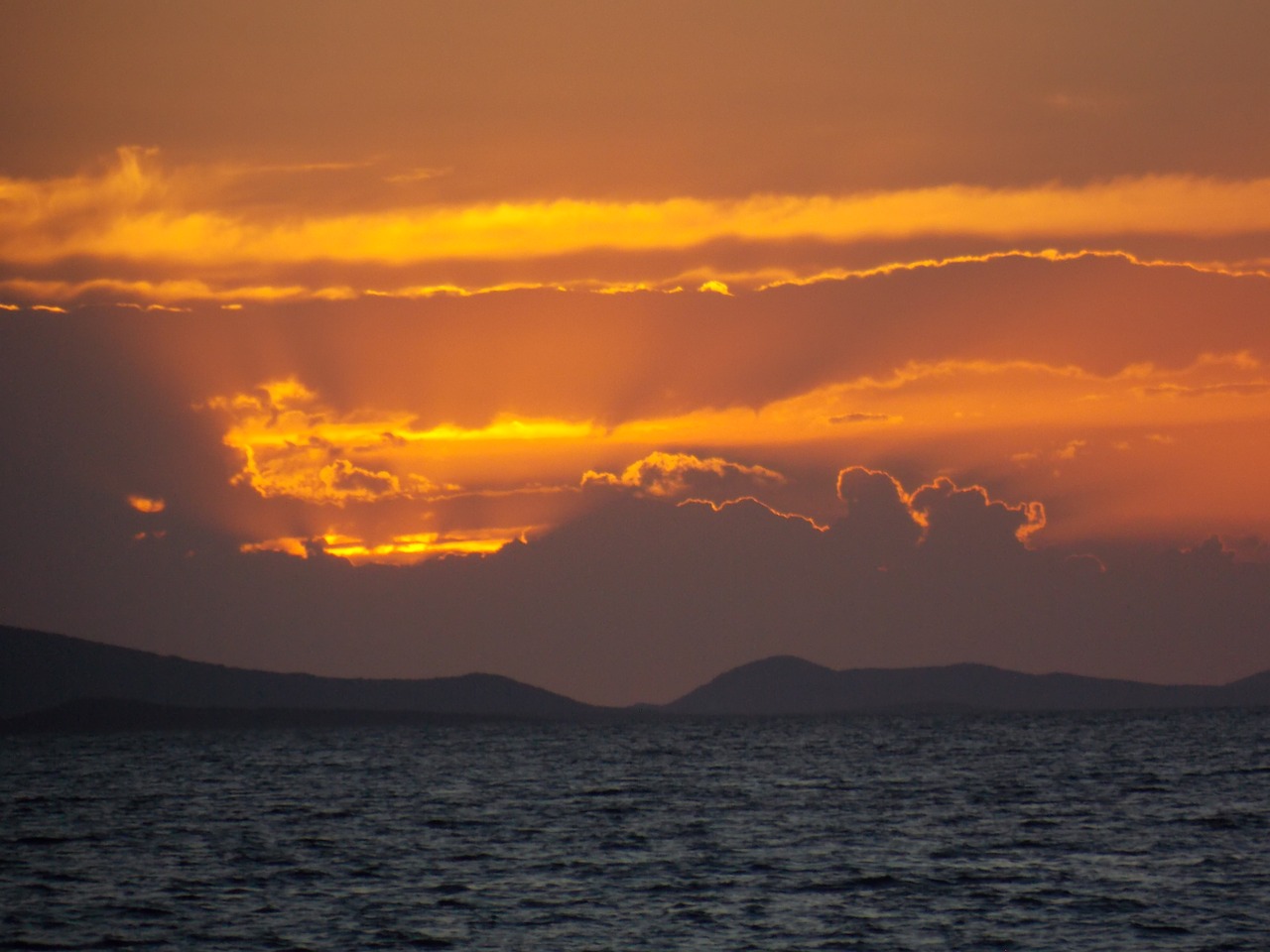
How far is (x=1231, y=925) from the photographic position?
170ft

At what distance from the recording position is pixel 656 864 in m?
68.4

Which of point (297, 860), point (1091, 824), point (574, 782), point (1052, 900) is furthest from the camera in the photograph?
point (574, 782)

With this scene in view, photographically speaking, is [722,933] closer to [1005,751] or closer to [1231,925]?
[1231,925]

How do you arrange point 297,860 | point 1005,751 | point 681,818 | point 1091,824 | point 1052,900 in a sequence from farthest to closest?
point 1005,751 < point 681,818 < point 1091,824 < point 297,860 < point 1052,900

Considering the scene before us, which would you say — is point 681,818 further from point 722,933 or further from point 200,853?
point 722,933

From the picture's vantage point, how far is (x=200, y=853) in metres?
73.7

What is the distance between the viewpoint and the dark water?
51.8m

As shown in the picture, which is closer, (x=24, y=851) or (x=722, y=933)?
(x=722, y=933)

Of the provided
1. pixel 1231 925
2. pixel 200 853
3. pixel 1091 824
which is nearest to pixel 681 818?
pixel 1091 824

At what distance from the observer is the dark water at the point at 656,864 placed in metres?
51.8

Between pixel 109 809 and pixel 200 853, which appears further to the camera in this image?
pixel 109 809

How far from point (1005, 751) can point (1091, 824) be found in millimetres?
96498

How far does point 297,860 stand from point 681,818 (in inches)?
1066

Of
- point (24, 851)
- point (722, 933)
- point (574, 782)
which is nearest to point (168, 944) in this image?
point (722, 933)
